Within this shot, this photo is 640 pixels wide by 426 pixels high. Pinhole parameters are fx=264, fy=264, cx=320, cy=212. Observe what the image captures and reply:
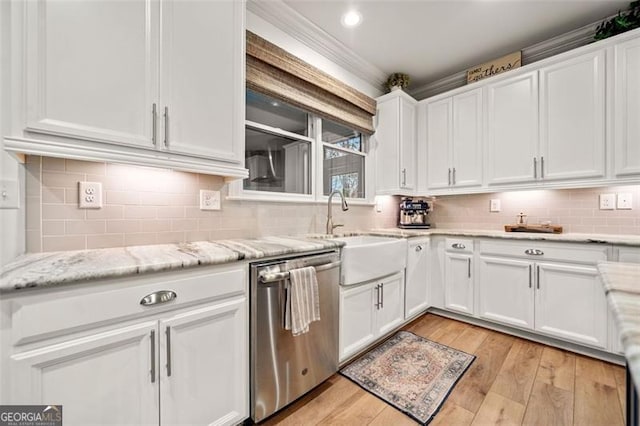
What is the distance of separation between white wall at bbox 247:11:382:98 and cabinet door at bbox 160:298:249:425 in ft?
6.45

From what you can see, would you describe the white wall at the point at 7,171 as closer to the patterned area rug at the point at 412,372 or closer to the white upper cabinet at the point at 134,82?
the white upper cabinet at the point at 134,82

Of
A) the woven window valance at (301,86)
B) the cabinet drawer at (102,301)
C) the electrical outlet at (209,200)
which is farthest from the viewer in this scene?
the woven window valance at (301,86)

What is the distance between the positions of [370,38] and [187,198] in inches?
84.8

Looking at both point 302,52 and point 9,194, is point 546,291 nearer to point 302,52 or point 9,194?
point 302,52

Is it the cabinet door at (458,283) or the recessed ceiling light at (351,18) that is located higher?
the recessed ceiling light at (351,18)

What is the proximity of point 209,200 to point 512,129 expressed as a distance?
282 centimetres

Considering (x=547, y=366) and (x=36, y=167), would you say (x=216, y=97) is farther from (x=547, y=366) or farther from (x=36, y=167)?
(x=547, y=366)

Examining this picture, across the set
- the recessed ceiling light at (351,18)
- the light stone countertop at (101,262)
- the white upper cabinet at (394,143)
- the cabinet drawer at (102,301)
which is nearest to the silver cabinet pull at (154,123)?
the light stone countertop at (101,262)

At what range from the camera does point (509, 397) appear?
1.58m

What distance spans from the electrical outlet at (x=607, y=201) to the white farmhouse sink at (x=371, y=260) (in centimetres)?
176

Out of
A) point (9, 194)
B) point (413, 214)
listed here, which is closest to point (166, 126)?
point (9, 194)

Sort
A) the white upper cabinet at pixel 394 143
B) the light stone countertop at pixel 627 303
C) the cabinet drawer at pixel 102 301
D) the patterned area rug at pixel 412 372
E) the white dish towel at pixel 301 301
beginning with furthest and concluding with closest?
the white upper cabinet at pixel 394 143
the patterned area rug at pixel 412 372
the white dish towel at pixel 301 301
the cabinet drawer at pixel 102 301
the light stone countertop at pixel 627 303

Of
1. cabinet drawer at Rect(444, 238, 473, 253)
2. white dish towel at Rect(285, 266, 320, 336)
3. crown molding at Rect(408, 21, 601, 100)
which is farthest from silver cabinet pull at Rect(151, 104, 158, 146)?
crown molding at Rect(408, 21, 601, 100)

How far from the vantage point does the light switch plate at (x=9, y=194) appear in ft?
3.49
